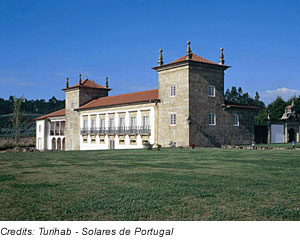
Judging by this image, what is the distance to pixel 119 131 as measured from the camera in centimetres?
3950

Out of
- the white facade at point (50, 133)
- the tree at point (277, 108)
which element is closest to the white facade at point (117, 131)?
the white facade at point (50, 133)

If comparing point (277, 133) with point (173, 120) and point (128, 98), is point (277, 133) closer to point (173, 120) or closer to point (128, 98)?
point (173, 120)

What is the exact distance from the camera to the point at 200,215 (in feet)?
19.4

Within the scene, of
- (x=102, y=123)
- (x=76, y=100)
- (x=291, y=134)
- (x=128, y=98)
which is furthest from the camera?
(x=76, y=100)

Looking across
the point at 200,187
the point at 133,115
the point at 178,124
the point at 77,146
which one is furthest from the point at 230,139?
the point at 200,187

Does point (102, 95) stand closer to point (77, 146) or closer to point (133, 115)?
point (77, 146)

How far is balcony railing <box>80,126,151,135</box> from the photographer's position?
3569 cm

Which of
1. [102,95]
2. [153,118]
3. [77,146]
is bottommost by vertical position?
[77,146]

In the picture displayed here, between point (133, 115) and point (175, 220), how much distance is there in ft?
105

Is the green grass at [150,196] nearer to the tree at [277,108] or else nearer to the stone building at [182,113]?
the stone building at [182,113]

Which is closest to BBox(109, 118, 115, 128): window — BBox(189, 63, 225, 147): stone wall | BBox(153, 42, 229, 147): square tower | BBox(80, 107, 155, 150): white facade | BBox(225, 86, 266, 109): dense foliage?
BBox(80, 107, 155, 150): white facade

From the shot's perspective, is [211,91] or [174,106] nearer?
[174,106]

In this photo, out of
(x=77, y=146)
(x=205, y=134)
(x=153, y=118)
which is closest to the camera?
(x=205, y=134)

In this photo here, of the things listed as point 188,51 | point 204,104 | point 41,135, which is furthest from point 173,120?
point 41,135
